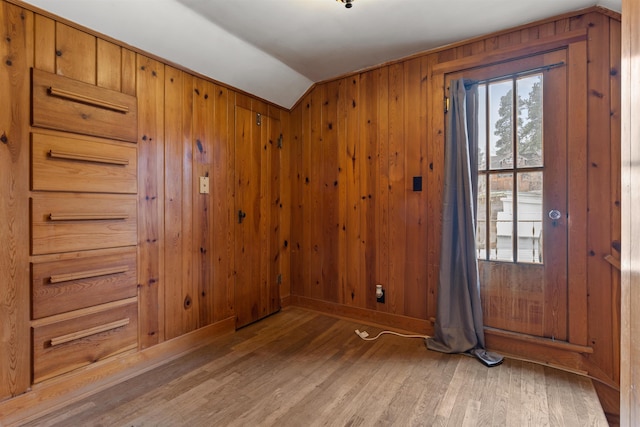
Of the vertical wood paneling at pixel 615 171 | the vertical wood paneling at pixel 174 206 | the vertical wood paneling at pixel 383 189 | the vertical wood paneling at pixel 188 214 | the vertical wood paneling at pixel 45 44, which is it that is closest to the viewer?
the vertical wood paneling at pixel 45 44

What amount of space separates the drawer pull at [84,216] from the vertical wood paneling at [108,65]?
821 millimetres

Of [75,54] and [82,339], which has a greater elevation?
[75,54]

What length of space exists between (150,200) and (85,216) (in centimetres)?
41

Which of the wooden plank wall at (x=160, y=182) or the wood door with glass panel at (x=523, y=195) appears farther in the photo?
the wood door with glass panel at (x=523, y=195)

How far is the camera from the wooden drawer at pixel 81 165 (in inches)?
66.0

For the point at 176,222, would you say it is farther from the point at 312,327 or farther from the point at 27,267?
the point at 312,327

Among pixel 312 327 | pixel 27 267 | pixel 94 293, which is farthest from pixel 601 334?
pixel 27 267

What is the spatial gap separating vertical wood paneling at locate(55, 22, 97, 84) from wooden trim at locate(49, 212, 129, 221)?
816mm

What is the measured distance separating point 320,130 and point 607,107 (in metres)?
2.21

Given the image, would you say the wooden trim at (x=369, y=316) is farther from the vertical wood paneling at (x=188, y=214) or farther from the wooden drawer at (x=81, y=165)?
the wooden drawer at (x=81, y=165)

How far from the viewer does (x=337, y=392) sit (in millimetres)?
1844

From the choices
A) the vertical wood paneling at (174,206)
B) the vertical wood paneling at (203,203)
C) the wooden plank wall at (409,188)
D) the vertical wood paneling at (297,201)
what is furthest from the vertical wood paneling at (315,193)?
the vertical wood paneling at (174,206)

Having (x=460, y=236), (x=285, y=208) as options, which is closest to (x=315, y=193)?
(x=285, y=208)

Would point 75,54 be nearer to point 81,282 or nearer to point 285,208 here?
point 81,282
